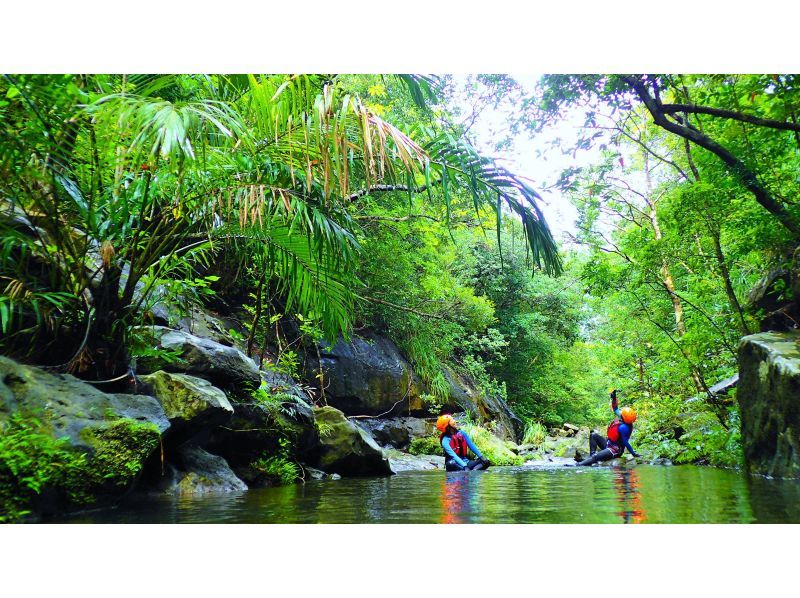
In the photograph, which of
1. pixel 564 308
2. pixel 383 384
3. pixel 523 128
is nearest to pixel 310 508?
pixel 523 128

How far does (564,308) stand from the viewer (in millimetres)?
10859

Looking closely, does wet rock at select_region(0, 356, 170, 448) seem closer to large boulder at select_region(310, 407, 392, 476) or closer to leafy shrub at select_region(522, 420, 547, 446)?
large boulder at select_region(310, 407, 392, 476)

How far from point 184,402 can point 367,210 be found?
4.74 meters

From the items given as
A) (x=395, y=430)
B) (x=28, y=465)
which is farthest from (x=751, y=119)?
(x=395, y=430)

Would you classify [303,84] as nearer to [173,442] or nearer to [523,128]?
[173,442]

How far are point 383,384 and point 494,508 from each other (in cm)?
696

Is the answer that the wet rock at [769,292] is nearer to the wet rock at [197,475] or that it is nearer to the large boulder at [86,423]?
the wet rock at [197,475]

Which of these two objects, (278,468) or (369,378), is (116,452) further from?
(369,378)

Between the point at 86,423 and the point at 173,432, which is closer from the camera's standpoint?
the point at 86,423

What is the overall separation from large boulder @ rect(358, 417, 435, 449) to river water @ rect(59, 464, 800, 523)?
519 cm

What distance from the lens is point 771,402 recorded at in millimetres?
4570

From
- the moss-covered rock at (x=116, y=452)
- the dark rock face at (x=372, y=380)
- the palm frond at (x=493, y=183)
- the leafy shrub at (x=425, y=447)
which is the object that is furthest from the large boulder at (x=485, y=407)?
the moss-covered rock at (x=116, y=452)

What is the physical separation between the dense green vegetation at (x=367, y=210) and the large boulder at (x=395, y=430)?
1868mm
